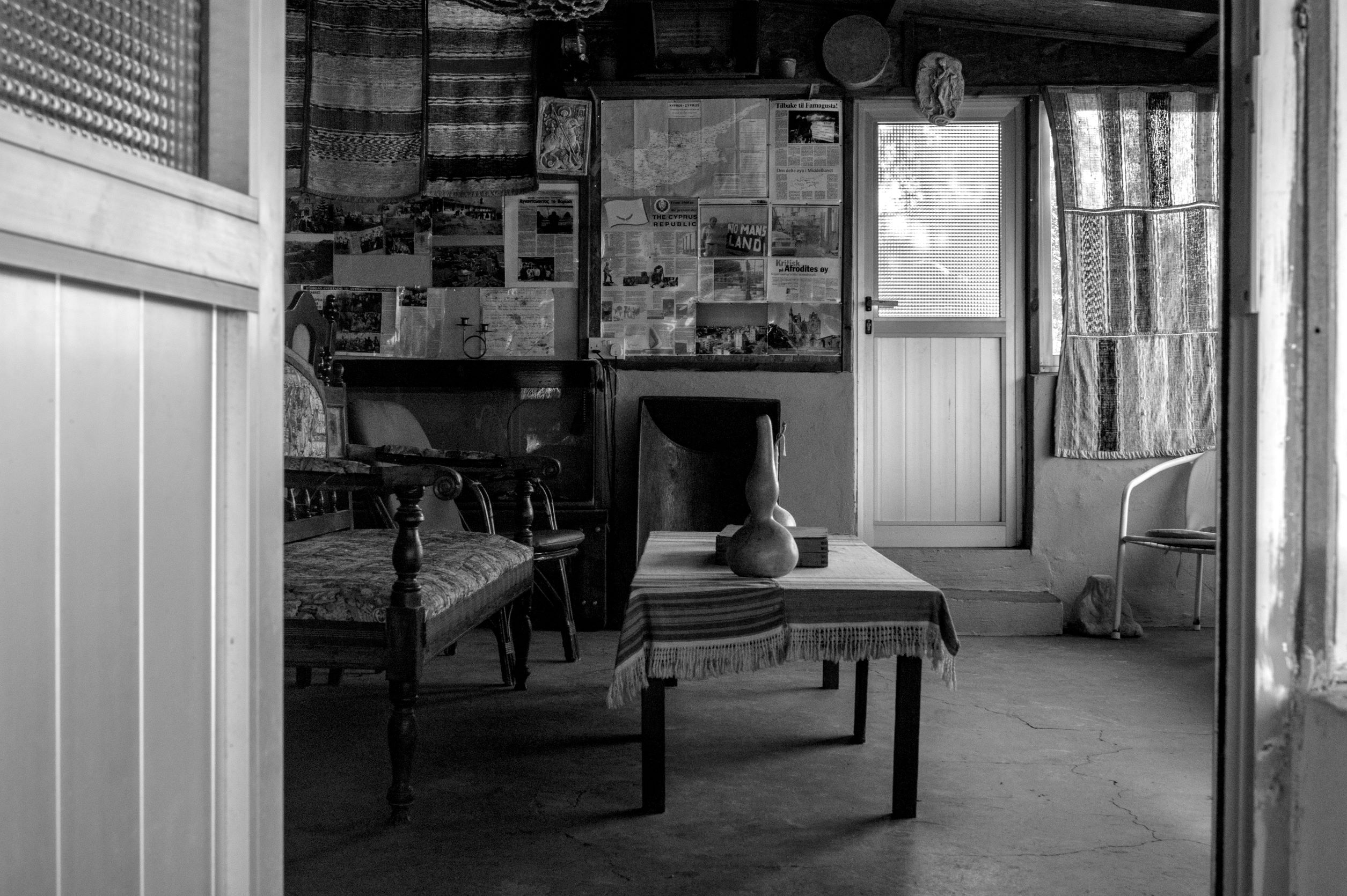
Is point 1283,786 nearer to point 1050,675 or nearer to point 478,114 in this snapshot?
point 1050,675

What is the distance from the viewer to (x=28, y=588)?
32.1 inches

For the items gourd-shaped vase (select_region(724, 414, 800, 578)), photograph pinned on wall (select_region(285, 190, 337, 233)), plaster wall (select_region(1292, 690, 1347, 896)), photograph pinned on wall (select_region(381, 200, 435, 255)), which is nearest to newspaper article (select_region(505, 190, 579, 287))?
photograph pinned on wall (select_region(381, 200, 435, 255))

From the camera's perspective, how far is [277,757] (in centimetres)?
110

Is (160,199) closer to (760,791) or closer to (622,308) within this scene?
(760,791)

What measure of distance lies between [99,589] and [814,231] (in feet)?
14.4

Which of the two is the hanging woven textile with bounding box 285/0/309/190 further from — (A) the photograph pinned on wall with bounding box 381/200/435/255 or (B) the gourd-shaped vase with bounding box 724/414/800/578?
(B) the gourd-shaped vase with bounding box 724/414/800/578

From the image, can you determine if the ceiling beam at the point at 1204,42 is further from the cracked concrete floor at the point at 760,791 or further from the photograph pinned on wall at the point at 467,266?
the photograph pinned on wall at the point at 467,266

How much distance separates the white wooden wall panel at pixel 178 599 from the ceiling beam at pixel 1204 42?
5.00m

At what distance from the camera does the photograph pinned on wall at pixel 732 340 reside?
4.99 metres

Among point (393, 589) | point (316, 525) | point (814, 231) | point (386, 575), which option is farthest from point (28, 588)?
point (814, 231)

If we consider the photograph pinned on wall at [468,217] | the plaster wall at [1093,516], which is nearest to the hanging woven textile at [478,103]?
the photograph pinned on wall at [468,217]

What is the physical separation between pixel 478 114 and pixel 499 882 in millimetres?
3768

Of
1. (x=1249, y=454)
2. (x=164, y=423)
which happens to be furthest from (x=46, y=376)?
(x=1249, y=454)

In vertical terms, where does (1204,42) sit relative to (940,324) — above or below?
above
